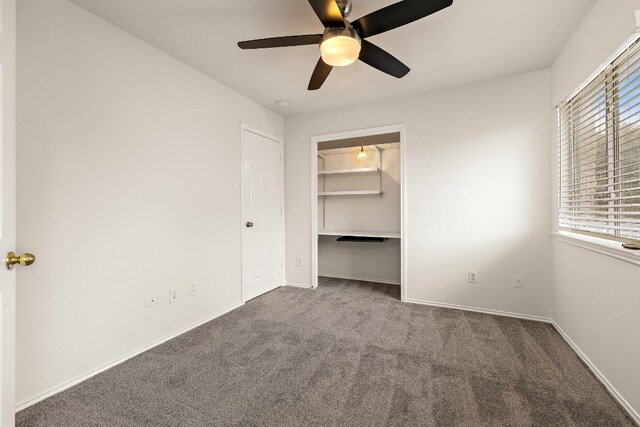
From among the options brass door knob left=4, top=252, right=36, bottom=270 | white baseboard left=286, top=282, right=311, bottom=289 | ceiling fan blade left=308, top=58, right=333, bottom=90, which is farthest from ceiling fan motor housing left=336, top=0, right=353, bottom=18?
white baseboard left=286, top=282, right=311, bottom=289

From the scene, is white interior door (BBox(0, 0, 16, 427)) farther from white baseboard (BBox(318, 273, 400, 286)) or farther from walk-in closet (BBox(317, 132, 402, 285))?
white baseboard (BBox(318, 273, 400, 286))

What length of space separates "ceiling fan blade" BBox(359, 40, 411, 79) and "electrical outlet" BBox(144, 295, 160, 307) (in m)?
2.43

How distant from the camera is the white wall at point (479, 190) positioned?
2.79m

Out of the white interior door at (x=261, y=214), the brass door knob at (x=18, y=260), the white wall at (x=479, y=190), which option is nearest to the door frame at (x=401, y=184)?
the white wall at (x=479, y=190)

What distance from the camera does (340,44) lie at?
5.35ft

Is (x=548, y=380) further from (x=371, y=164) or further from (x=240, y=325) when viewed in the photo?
(x=371, y=164)

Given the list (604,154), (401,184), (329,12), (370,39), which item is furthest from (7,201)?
(604,154)

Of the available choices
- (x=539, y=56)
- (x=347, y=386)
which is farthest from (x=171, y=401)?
(x=539, y=56)

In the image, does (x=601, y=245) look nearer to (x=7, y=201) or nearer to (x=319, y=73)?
(x=319, y=73)

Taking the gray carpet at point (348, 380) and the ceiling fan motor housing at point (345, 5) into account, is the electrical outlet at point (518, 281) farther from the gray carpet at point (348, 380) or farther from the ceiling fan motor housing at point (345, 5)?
the ceiling fan motor housing at point (345, 5)

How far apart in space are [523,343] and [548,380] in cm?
54

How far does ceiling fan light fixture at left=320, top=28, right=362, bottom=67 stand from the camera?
63.7 inches

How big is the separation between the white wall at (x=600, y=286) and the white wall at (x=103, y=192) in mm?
3073

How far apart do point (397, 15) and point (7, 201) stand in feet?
6.80
